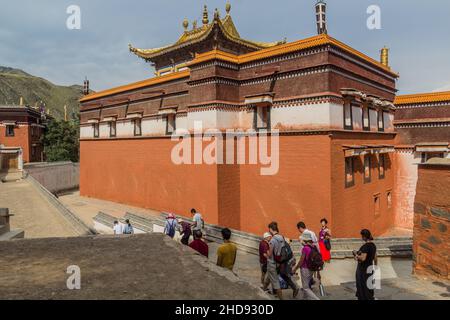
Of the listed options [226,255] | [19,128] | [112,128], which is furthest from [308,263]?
[19,128]

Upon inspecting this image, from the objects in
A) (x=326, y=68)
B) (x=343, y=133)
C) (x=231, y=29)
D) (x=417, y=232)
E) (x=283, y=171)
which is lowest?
(x=417, y=232)

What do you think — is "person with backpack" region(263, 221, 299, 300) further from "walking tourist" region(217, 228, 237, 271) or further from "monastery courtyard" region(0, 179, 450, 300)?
"walking tourist" region(217, 228, 237, 271)

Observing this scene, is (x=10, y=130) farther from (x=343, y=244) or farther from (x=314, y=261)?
(x=314, y=261)

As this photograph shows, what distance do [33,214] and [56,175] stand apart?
19.6m

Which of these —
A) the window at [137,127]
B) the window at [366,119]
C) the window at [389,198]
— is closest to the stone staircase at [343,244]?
the window at [366,119]

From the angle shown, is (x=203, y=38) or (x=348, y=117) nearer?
(x=348, y=117)

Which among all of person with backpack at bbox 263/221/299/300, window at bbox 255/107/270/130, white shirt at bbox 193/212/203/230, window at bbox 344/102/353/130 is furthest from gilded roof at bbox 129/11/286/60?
person with backpack at bbox 263/221/299/300

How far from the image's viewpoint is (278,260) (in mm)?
6766

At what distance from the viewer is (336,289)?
8.38m

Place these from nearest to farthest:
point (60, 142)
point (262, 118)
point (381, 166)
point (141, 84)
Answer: point (262, 118) < point (381, 166) < point (141, 84) < point (60, 142)
